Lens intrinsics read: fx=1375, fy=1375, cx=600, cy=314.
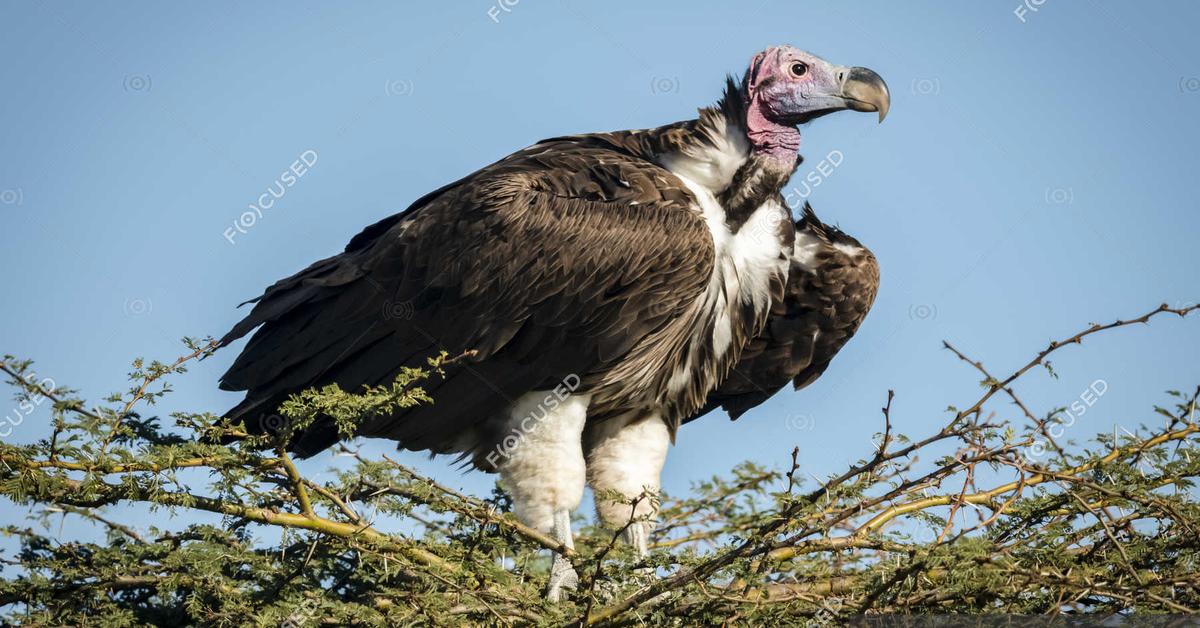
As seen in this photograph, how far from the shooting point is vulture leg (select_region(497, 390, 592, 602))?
233 inches

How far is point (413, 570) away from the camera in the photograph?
4301 mm

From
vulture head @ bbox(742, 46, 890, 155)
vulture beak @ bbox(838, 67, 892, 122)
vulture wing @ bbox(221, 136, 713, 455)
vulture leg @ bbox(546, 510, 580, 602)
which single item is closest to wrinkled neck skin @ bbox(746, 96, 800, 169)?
vulture head @ bbox(742, 46, 890, 155)

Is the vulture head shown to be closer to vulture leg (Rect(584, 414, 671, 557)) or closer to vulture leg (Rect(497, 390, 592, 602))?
vulture leg (Rect(584, 414, 671, 557))

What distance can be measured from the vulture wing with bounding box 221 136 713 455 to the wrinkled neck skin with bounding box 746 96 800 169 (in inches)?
21.8

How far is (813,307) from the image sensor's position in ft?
21.8

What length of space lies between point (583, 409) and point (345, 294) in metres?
→ 1.17

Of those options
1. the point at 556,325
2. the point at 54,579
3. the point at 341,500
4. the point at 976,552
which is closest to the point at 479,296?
the point at 556,325

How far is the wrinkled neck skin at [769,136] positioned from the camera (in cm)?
644

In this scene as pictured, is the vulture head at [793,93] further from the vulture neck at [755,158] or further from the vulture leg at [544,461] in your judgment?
the vulture leg at [544,461]

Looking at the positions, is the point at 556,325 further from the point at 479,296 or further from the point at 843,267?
the point at 843,267

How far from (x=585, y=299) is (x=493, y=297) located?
40 cm

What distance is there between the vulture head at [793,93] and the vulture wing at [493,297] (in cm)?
65

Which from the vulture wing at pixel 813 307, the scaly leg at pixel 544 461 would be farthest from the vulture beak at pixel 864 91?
the scaly leg at pixel 544 461

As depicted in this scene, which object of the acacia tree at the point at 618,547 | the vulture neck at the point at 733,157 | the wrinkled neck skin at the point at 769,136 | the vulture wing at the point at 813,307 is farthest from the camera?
the vulture wing at the point at 813,307
